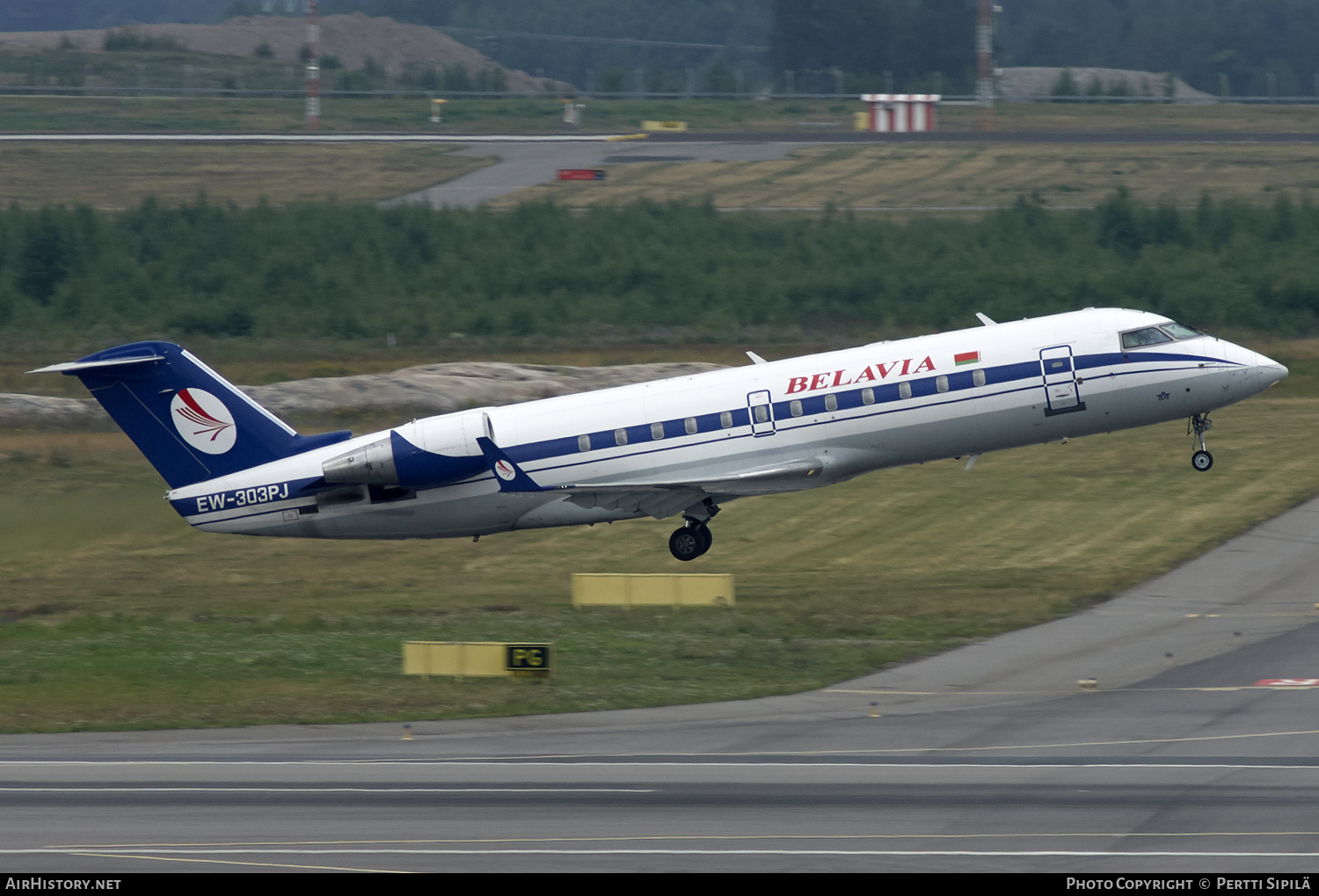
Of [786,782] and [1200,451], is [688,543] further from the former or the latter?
[786,782]

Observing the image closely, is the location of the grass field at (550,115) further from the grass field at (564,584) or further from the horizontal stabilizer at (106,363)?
the horizontal stabilizer at (106,363)

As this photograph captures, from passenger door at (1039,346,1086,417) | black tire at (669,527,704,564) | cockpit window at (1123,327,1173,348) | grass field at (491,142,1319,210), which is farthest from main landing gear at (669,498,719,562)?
grass field at (491,142,1319,210)

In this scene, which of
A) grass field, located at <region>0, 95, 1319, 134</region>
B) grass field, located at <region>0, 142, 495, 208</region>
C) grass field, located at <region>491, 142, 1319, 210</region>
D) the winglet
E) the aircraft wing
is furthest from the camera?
grass field, located at <region>0, 95, 1319, 134</region>

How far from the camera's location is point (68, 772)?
21.2 m

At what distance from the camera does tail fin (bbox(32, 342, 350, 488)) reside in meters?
30.9

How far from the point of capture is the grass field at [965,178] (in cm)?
7994

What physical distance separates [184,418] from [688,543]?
10186mm

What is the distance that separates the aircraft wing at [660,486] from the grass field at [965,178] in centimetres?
4968

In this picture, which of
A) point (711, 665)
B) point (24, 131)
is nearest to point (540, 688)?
point (711, 665)

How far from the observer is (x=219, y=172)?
8775 cm

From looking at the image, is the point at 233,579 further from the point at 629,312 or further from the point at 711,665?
the point at 629,312

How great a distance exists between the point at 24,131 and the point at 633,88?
55.7 metres

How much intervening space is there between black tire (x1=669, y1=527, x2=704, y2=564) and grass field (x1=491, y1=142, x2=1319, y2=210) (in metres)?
48.2

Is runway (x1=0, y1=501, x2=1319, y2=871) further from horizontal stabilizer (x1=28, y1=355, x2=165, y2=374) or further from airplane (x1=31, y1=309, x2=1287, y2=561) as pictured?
horizontal stabilizer (x1=28, y1=355, x2=165, y2=374)
